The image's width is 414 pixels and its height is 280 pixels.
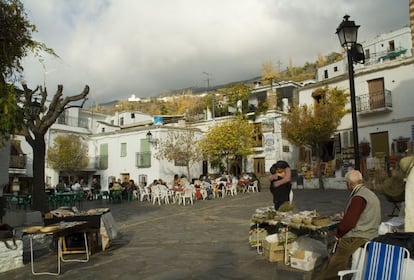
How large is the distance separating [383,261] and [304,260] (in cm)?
213

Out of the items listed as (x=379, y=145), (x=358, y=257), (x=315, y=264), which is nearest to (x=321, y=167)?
(x=379, y=145)

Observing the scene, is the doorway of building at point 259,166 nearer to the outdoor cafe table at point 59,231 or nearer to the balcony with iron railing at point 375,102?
the balcony with iron railing at point 375,102

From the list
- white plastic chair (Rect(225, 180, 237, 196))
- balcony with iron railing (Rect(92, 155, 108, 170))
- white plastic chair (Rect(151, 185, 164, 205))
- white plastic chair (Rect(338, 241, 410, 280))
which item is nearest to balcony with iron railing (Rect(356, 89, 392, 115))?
white plastic chair (Rect(225, 180, 237, 196))

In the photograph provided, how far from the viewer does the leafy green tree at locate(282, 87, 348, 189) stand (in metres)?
22.9

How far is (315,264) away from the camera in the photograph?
5.59 meters

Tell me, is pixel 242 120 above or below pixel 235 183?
above

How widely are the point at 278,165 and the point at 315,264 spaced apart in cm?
225

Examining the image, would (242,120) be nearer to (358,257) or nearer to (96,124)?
(96,124)

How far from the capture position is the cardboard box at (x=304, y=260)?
5.52 m

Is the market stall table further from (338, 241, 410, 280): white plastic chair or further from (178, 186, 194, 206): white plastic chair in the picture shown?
(178, 186, 194, 206): white plastic chair

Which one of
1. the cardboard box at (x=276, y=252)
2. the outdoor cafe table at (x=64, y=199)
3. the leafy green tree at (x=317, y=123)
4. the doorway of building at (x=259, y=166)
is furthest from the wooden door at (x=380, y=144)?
the cardboard box at (x=276, y=252)

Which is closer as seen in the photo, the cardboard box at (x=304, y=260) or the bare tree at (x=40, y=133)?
the cardboard box at (x=304, y=260)

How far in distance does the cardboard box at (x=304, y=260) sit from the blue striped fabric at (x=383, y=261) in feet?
6.25

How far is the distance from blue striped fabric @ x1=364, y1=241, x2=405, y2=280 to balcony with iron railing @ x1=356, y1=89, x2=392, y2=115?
2199 cm
